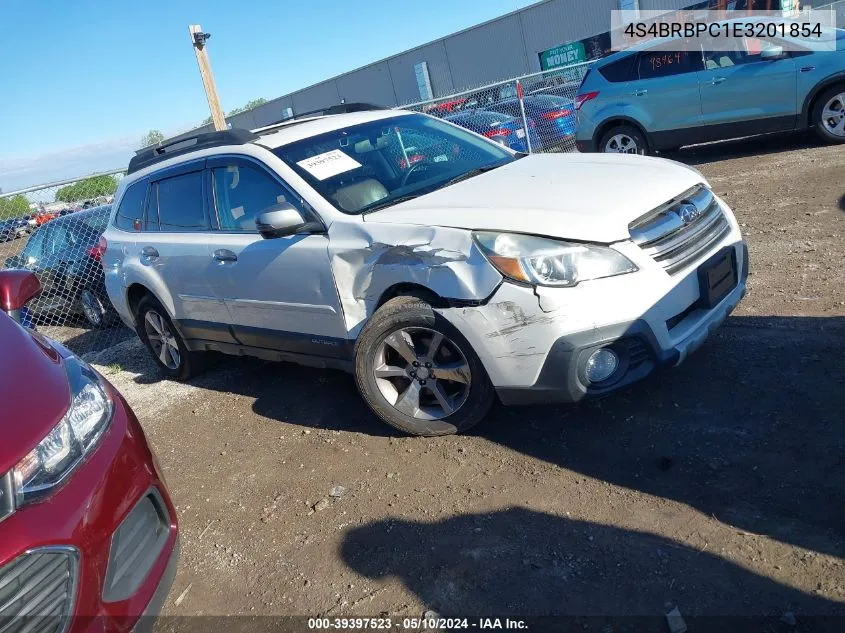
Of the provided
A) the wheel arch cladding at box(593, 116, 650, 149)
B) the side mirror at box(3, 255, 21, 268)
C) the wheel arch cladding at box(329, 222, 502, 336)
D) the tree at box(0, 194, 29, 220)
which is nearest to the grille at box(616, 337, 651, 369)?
the wheel arch cladding at box(329, 222, 502, 336)

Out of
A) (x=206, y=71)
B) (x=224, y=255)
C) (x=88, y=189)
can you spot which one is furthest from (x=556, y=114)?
(x=224, y=255)

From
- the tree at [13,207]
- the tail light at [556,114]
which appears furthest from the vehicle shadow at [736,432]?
the tail light at [556,114]

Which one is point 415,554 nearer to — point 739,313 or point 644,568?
point 644,568

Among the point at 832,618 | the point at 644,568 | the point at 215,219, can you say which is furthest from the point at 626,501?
the point at 215,219

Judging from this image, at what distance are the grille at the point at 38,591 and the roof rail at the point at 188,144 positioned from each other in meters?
3.09

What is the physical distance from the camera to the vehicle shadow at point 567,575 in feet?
7.50

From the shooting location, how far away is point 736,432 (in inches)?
127

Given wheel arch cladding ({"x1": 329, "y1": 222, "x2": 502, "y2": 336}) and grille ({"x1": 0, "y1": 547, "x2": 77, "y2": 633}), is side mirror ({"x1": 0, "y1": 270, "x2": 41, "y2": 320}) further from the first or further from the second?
grille ({"x1": 0, "y1": 547, "x2": 77, "y2": 633})

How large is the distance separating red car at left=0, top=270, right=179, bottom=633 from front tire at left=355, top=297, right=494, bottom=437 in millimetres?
1385

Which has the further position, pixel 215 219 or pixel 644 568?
pixel 215 219

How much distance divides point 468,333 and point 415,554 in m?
1.05

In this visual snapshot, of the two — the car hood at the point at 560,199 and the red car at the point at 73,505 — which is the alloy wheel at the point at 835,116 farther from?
the red car at the point at 73,505

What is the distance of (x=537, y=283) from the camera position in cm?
313

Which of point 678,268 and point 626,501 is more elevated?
point 678,268
